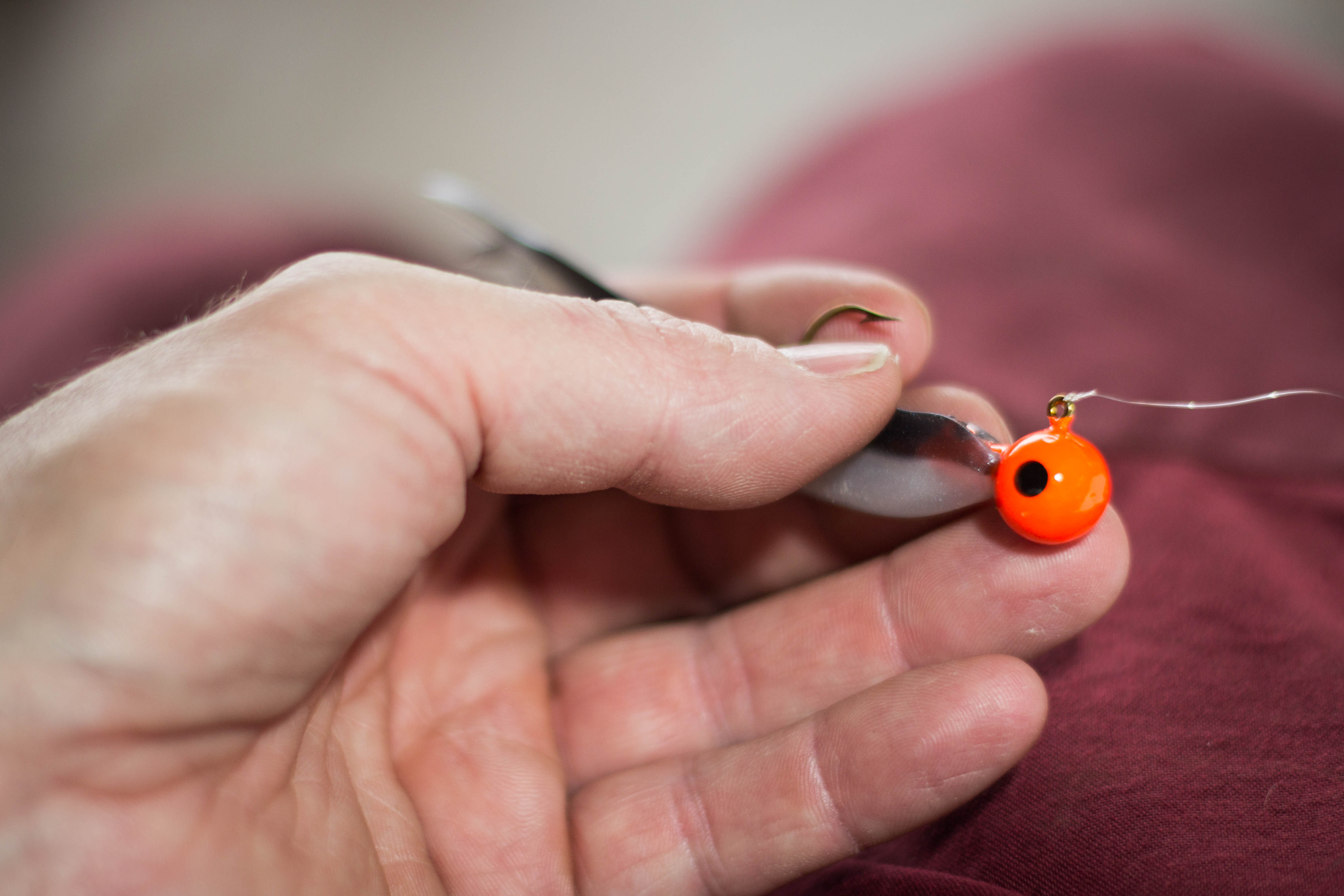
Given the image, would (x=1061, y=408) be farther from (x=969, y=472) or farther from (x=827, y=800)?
(x=827, y=800)

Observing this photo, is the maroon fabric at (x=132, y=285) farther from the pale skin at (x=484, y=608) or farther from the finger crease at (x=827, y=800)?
the finger crease at (x=827, y=800)

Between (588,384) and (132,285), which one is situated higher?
(588,384)

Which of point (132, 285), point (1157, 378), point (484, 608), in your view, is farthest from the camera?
Result: point (132, 285)

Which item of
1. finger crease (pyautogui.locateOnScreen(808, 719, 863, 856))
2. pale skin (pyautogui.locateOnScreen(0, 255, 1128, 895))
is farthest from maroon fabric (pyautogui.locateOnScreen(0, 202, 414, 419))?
finger crease (pyautogui.locateOnScreen(808, 719, 863, 856))

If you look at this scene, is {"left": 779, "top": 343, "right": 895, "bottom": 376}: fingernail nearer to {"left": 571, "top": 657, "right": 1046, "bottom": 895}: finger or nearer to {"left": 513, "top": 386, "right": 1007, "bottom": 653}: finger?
{"left": 513, "top": 386, "right": 1007, "bottom": 653}: finger

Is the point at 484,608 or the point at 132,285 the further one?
the point at 132,285

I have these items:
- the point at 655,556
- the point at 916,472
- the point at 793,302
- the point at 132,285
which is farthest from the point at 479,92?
the point at 916,472

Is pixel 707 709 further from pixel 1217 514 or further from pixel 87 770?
pixel 1217 514
